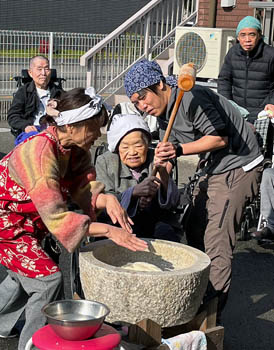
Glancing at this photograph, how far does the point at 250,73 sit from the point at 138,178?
9.76ft

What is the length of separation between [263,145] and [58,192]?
3.78 m

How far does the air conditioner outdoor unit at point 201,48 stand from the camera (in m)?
10.6

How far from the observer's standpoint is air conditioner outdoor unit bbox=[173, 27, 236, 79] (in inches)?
417

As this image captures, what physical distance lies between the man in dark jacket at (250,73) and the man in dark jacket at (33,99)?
1.92 m

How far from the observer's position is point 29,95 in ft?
25.9

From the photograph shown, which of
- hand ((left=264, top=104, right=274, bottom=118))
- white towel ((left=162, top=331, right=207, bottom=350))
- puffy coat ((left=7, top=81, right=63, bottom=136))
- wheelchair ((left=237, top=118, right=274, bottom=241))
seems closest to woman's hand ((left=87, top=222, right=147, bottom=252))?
white towel ((left=162, top=331, right=207, bottom=350))

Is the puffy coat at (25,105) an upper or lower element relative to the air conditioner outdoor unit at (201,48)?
lower

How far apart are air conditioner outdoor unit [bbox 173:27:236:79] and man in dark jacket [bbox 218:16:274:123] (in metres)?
3.28

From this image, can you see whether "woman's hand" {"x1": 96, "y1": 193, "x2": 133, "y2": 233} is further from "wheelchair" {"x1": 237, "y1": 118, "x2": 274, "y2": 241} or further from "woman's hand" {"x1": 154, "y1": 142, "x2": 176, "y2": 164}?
"wheelchair" {"x1": 237, "y1": 118, "x2": 274, "y2": 241}

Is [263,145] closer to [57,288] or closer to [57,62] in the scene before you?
[57,288]

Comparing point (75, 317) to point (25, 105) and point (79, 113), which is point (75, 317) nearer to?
point (79, 113)

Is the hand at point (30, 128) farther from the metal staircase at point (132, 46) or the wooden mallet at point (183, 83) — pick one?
the metal staircase at point (132, 46)

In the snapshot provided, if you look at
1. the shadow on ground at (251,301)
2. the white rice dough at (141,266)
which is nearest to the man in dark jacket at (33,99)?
the shadow on ground at (251,301)

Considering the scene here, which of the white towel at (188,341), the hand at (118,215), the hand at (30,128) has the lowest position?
the white towel at (188,341)
